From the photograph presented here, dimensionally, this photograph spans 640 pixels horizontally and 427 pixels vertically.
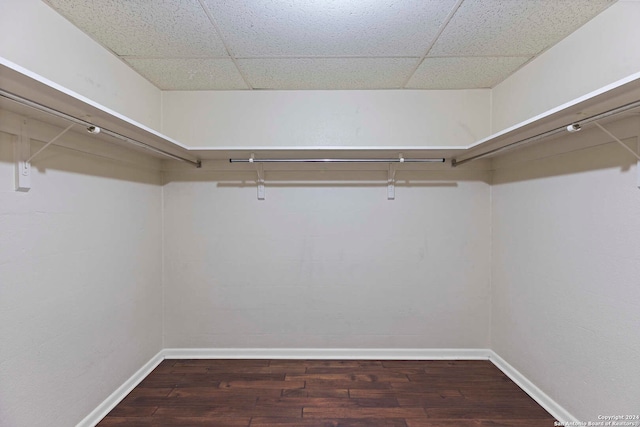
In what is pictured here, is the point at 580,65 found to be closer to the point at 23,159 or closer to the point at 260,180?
the point at 260,180

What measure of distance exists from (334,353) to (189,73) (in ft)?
8.33

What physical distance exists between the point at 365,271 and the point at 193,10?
7.04 ft

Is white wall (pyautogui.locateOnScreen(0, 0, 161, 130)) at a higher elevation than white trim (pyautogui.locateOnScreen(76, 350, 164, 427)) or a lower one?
higher

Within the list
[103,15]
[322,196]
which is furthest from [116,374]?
[103,15]

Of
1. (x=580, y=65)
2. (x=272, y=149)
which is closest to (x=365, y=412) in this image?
(x=272, y=149)

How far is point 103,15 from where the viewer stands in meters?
1.54

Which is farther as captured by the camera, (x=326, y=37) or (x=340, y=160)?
(x=340, y=160)

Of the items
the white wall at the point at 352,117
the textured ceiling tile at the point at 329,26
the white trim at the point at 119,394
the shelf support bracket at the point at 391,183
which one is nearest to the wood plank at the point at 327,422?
the white trim at the point at 119,394

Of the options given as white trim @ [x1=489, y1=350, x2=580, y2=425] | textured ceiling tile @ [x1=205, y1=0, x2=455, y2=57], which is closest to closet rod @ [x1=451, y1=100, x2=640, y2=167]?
textured ceiling tile @ [x1=205, y1=0, x2=455, y2=57]

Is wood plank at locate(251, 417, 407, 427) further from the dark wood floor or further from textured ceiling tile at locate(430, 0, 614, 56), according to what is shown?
textured ceiling tile at locate(430, 0, 614, 56)

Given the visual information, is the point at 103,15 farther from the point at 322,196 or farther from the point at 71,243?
the point at 322,196

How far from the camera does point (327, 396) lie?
201 cm

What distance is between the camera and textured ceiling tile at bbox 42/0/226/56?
1.47m

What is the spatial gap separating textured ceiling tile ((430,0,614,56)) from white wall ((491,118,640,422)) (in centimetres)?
62
